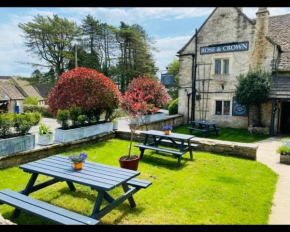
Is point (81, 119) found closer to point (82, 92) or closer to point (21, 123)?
point (82, 92)

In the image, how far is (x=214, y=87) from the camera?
585 inches

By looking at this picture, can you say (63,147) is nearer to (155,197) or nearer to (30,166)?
(30,166)

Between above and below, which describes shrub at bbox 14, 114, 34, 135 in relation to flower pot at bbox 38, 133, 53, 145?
above

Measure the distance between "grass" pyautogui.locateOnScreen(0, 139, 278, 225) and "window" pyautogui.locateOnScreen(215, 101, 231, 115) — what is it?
25.8ft

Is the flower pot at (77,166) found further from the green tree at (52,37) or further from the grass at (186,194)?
the green tree at (52,37)

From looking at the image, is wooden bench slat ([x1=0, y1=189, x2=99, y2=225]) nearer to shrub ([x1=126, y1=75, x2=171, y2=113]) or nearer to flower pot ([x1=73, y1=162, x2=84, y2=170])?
flower pot ([x1=73, y1=162, x2=84, y2=170])

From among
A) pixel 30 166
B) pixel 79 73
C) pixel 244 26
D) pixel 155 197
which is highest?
pixel 244 26

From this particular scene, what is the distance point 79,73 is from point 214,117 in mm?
9717

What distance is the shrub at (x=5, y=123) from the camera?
6273 millimetres

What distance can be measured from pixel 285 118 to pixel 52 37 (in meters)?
27.8

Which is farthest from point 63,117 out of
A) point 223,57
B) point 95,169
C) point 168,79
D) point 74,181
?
point 223,57

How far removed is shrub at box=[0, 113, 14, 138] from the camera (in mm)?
6273

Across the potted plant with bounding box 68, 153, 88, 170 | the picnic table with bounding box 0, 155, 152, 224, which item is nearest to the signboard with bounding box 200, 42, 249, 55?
the picnic table with bounding box 0, 155, 152, 224

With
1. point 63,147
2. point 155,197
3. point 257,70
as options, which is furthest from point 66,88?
point 257,70
